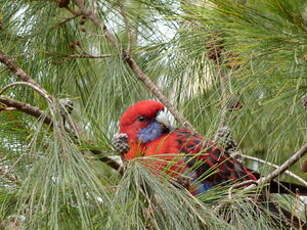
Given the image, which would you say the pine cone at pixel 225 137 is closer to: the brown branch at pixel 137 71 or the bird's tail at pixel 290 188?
the bird's tail at pixel 290 188

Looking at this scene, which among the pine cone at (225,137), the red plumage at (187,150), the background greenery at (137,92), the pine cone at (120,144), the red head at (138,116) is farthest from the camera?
the red head at (138,116)

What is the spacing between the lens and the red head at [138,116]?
2.64 metres

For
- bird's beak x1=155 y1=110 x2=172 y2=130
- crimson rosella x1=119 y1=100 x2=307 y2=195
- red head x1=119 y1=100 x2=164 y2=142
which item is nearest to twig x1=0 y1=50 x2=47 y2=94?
crimson rosella x1=119 y1=100 x2=307 y2=195

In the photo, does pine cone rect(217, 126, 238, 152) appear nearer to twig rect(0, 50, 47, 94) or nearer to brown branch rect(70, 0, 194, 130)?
brown branch rect(70, 0, 194, 130)

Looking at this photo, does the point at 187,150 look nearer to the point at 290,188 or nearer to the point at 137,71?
the point at 137,71

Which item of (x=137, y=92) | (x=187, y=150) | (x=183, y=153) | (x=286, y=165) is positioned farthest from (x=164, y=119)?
(x=286, y=165)

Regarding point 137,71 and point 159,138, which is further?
point 159,138

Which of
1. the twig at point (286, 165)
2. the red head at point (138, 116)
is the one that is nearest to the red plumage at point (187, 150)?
the red head at point (138, 116)

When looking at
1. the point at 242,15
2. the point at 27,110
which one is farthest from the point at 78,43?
the point at 242,15

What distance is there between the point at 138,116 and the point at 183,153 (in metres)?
0.98

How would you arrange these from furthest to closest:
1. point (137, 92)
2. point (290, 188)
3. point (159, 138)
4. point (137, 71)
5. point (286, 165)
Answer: point (159, 138), point (137, 92), point (137, 71), point (290, 188), point (286, 165)

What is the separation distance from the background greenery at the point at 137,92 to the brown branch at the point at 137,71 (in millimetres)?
22

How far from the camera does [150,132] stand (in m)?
2.69

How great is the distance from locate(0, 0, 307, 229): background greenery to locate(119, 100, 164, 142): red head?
9.6 inches
